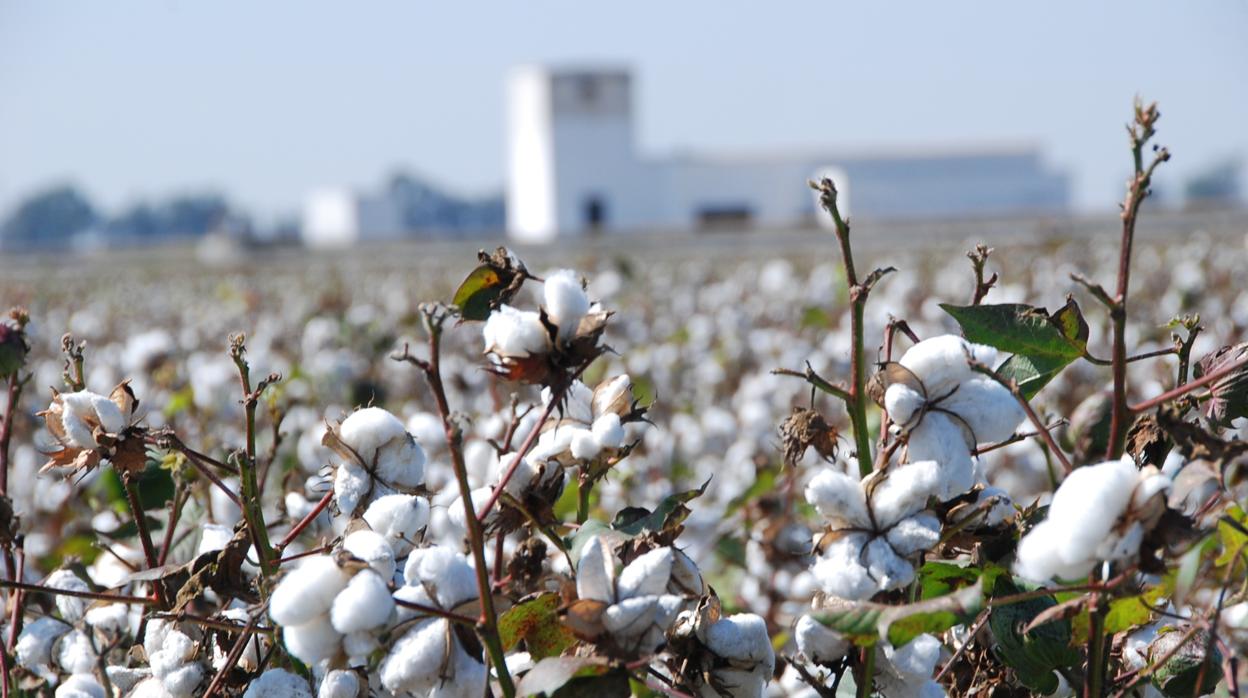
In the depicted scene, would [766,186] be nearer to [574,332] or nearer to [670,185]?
[670,185]

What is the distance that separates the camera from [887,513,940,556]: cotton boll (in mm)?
739

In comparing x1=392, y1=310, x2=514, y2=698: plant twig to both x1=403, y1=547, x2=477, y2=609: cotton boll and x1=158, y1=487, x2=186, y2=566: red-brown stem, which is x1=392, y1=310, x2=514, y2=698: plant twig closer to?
x1=403, y1=547, x2=477, y2=609: cotton boll

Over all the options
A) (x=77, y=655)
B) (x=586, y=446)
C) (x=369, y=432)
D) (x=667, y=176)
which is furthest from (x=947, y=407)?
(x=667, y=176)

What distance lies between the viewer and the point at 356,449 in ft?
2.86

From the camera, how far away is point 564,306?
2.52 ft

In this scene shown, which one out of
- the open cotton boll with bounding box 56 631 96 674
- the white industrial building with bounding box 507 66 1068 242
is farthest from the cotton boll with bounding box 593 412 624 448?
the white industrial building with bounding box 507 66 1068 242

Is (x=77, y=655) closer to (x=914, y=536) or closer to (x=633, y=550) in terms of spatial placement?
(x=633, y=550)

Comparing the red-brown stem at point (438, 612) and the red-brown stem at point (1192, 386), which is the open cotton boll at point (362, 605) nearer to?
the red-brown stem at point (438, 612)

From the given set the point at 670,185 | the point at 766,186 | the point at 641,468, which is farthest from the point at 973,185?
the point at 641,468

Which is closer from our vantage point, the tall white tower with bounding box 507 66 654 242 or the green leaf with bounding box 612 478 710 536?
the green leaf with bounding box 612 478 710 536

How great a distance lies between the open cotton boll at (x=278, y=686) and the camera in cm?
83

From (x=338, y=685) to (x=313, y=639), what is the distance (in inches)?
3.9

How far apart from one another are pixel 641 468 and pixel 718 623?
2.03 meters

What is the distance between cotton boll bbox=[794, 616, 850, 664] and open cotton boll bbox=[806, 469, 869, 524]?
88 millimetres
